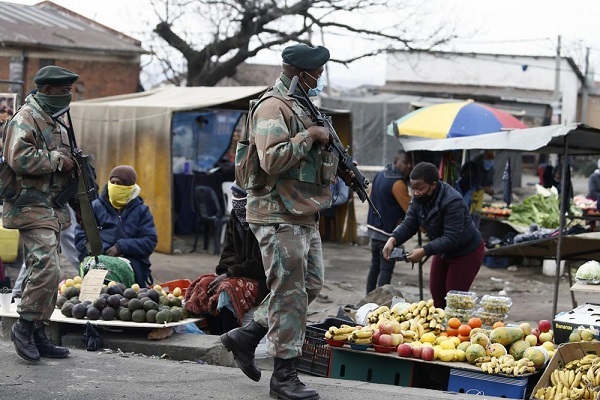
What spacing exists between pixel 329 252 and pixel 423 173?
8499 millimetres

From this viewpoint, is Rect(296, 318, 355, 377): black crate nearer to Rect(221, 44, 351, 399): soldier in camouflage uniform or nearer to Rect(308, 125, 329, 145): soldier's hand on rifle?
Rect(221, 44, 351, 399): soldier in camouflage uniform

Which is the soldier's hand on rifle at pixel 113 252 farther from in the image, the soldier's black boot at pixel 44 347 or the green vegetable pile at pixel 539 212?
the green vegetable pile at pixel 539 212

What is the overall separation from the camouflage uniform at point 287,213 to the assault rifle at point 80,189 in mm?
1595

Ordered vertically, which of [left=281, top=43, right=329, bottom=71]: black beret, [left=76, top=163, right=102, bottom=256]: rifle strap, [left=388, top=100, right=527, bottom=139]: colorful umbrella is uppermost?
[left=388, top=100, right=527, bottom=139]: colorful umbrella

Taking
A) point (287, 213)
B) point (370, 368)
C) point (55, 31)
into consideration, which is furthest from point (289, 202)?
point (55, 31)

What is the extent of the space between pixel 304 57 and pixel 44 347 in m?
2.79

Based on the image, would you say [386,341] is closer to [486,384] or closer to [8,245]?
[486,384]

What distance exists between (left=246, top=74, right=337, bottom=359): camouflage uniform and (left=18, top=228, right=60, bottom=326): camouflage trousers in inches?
62.5

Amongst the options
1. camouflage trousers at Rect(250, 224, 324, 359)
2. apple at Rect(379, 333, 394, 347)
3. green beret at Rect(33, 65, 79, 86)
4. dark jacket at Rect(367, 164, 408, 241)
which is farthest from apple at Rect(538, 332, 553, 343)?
green beret at Rect(33, 65, 79, 86)

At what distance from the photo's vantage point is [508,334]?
23.7 feet

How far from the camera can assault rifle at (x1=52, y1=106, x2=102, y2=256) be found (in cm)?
673

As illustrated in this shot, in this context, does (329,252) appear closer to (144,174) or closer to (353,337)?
(144,174)

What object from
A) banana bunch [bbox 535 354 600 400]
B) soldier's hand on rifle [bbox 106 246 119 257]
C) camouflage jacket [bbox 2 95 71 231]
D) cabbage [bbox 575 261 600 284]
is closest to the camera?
banana bunch [bbox 535 354 600 400]

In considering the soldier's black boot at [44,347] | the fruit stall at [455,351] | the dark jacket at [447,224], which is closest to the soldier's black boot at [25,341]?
the soldier's black boot at [44,347]
